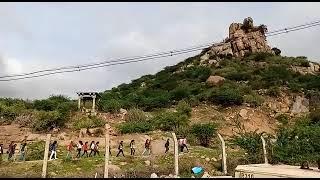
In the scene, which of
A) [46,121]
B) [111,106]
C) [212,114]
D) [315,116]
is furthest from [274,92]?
[46,121]

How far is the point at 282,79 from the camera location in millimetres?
46812

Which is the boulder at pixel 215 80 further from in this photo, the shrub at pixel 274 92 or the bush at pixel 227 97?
the bush at pixel 227 97

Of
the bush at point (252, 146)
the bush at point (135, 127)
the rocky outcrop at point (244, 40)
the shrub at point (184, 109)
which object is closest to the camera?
the bush at point (252, 146)

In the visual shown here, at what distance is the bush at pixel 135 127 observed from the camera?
30891 millimetres

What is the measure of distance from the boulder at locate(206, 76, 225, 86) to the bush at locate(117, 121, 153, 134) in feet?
53.5

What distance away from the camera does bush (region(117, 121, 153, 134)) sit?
3089 centimetres

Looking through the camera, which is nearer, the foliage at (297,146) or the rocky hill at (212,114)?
the foliage at (297,146)

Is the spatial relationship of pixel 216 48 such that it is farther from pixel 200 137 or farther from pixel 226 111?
pixel 200 137

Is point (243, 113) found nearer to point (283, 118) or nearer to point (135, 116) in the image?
point (283, 118)

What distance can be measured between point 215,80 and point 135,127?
736 inches

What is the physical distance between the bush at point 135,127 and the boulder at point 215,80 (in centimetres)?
1631

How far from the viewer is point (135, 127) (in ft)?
102

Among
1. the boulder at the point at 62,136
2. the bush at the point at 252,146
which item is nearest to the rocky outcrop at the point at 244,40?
the boulder at the point at 62,136

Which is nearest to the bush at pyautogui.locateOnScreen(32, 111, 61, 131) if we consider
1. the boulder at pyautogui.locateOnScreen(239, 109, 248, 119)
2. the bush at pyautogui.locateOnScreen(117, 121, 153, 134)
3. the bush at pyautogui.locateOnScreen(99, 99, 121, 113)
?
the bush at pyautogui.locateOnScreen(99, 99, 121, 113)
